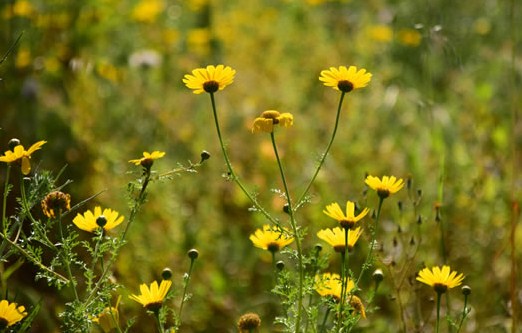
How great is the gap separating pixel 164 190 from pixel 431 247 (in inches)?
34.8

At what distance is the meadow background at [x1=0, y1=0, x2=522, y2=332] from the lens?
229cm

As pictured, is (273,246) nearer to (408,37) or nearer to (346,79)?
(346,79)

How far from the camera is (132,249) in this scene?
2.38m

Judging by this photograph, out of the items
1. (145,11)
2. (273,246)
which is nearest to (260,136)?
(145,11)

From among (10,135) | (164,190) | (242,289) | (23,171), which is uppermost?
(23,171)

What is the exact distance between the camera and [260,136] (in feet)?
10.4

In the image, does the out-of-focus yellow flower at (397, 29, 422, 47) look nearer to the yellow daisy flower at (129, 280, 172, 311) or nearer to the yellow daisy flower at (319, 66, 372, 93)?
the yellow daisy flower at (319, 66, 372, 93)

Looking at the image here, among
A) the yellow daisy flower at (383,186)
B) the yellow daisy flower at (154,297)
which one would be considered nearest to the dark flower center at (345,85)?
the yellow daisy flower at (383,186)

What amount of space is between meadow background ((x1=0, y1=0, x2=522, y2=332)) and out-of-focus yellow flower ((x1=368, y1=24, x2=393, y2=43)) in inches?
0.6

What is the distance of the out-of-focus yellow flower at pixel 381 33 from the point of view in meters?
3.39

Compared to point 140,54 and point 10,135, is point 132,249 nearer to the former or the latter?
point 10,135

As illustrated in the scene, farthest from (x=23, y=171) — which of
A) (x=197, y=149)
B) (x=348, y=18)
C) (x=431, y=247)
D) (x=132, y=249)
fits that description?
(x=348, y=18)

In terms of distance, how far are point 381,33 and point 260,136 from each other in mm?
748

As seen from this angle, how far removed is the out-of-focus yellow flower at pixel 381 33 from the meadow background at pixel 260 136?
0.02 metres
